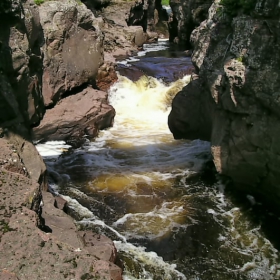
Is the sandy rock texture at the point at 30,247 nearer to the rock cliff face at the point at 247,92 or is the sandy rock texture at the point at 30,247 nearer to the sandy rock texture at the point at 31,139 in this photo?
the sandy rock texture at the point at 31,139

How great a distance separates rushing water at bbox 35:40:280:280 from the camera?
22.1 feet

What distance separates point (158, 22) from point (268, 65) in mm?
33902

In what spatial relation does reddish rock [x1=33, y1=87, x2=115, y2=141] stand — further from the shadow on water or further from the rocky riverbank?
the shadow on water

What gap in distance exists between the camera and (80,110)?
47.2ft

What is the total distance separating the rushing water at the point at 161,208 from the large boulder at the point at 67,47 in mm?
2345

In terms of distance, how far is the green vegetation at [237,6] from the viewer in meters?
7.98

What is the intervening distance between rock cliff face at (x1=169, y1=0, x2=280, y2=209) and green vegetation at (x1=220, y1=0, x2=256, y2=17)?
0.03 meters

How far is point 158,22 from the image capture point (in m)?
39.5

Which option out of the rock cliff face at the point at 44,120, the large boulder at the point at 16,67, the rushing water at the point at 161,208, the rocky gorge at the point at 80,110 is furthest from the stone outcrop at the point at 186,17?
the large boulder at the point at 16,67

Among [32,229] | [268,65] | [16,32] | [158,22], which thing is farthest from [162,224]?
[158,22]

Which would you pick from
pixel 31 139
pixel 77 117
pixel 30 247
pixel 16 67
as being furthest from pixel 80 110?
pixel 30 247

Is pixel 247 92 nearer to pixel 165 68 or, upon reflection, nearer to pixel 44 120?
pixel 44 120

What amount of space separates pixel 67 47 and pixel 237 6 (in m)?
7.36

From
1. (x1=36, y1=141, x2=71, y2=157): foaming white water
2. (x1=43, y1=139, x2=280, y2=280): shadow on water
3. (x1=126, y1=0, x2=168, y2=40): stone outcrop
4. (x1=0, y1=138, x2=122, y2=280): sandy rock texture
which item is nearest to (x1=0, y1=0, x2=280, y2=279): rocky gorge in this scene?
(x1=0, y1=138, x2=122, y2=280): sandy rock texture
